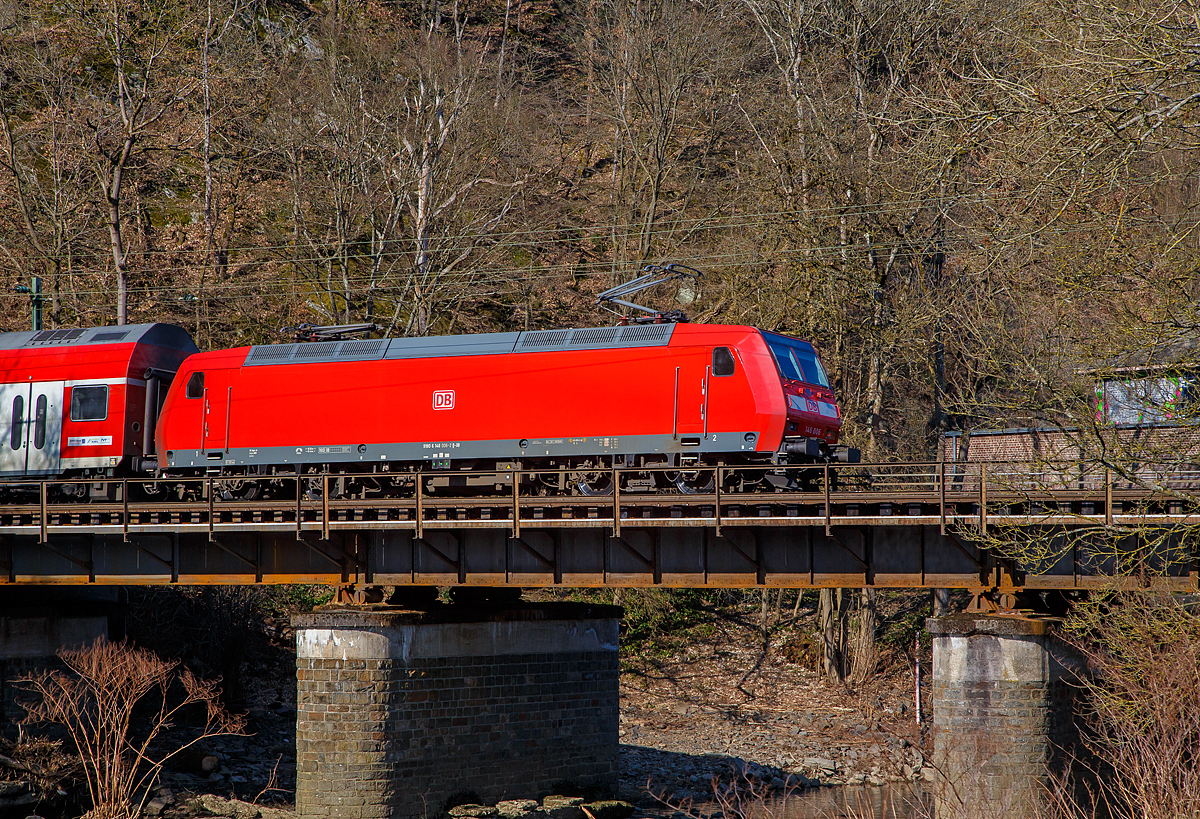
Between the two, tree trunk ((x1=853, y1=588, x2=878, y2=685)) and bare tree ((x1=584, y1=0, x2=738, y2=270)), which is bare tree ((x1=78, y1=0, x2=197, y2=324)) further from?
tree trunk ((x1=853, y1=588, x2=878, y2=685))

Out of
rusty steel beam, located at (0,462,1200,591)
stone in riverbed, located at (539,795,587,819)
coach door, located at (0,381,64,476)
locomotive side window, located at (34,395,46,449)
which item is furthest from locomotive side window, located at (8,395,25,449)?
stone in riverbed, located at (539,795,587,819)

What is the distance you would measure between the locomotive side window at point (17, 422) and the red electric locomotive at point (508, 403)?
3550mm

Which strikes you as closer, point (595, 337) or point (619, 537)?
point (619, 537)

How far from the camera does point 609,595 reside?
3459cm

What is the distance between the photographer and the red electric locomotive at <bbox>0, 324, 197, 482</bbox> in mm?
24031

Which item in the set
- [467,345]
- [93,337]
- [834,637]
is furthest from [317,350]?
[834,637]

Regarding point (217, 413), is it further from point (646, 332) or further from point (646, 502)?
point (646, 502)

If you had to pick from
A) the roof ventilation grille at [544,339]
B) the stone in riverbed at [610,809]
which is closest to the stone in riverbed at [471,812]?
the stone in riverbed at [610,809]

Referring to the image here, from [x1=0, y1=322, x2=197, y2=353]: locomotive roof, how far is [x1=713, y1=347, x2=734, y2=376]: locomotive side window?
1397 centimetres

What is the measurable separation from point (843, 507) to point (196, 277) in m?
30.6

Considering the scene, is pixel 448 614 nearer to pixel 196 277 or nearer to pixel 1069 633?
pixel 1069 633

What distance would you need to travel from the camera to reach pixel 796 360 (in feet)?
67.8

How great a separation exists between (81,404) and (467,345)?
375 inches

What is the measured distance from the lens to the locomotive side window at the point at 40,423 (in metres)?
24.2
